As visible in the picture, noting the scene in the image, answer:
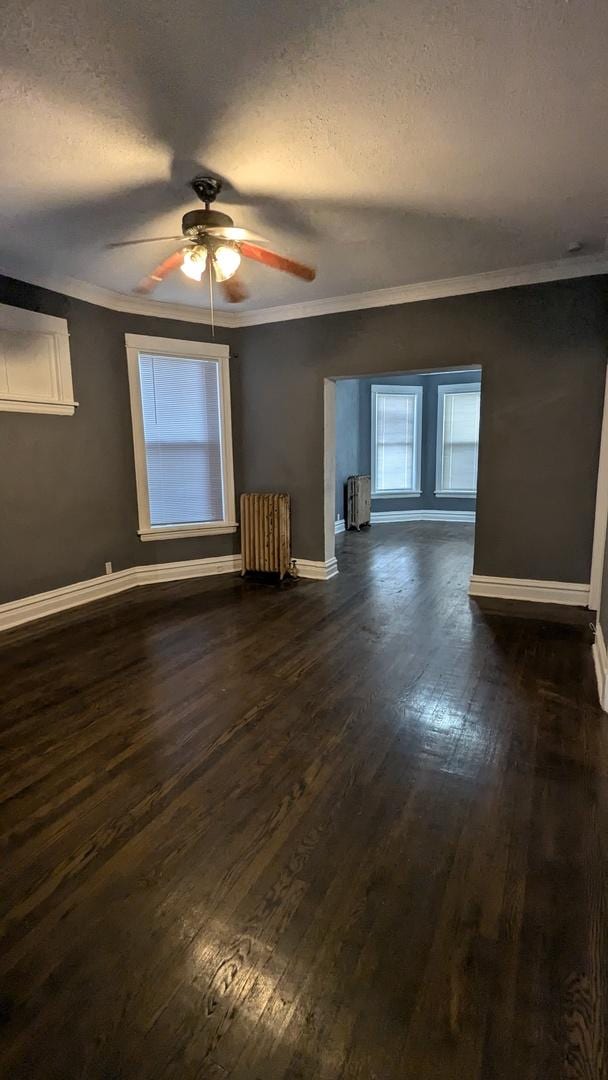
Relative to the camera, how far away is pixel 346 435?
836cm

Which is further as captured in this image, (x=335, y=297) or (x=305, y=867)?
(x=335, y=297)

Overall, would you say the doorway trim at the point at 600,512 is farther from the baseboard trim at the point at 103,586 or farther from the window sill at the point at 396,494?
the window sill at the point at 396,494

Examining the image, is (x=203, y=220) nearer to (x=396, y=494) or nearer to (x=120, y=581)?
(x=120, y=581)

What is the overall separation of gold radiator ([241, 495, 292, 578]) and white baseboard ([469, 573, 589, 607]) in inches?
74.0

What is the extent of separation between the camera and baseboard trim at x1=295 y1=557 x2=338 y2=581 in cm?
535

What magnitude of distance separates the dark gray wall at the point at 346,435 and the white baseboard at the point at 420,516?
3.02ft

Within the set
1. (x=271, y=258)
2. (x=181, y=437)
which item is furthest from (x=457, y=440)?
(x=271, y=258)

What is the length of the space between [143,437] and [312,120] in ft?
11.1

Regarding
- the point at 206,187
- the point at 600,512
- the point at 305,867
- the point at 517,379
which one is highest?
the point at 206,187

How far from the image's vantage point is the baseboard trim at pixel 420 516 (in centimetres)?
895

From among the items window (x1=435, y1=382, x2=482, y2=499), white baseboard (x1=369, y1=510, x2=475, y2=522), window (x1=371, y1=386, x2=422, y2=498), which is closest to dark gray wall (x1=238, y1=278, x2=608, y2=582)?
window (x1=371, y1=386, x2=422, y2=498)

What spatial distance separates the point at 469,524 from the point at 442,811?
283 inches

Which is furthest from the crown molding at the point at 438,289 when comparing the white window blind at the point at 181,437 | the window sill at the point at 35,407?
the window sill at the point at 35,407

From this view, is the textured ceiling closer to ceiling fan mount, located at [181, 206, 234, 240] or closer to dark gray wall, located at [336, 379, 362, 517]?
ceiling fan mount, located at [181, 206, 234, 240]
